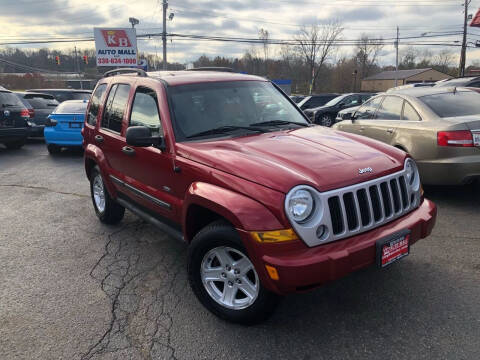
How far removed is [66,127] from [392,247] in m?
9.60

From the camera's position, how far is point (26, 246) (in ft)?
14.8

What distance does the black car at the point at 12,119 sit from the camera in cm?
1058

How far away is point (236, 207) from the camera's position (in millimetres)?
2576

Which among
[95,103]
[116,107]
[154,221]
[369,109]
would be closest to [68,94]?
[95,103]

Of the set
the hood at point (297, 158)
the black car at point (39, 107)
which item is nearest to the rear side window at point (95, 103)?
the hood at point (297, 158)

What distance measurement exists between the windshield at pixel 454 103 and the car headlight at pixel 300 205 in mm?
3847

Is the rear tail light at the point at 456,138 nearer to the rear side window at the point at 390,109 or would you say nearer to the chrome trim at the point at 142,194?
the rear side window at the point at 390,109

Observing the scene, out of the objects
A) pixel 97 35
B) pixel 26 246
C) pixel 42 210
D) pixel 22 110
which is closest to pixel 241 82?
pixel 26 246

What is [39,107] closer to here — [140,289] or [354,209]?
[140,289]

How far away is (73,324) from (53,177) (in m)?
5.82

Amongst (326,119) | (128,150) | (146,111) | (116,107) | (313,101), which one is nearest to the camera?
(146,111)

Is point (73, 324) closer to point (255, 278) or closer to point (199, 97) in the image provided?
point (255, 278)

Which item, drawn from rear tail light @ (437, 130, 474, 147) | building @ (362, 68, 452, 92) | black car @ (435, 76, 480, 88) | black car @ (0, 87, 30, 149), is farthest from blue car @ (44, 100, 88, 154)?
building @ (362, 68, 452, 92)

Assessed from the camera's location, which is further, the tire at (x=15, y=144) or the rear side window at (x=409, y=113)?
the tire at (x=15, y=144)
